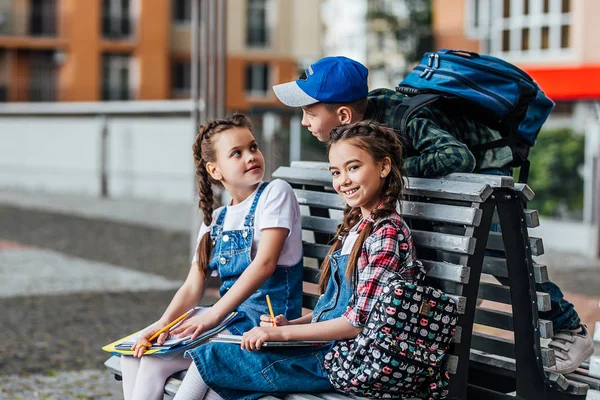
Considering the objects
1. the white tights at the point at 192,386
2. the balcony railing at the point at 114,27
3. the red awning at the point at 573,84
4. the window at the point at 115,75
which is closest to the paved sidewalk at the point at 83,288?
the white tights at the point at 192,386

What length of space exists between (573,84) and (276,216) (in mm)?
21021

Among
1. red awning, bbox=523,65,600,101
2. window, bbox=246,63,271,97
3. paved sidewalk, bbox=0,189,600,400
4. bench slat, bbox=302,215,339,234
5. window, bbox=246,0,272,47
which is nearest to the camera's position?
bench slat, bbox=302,215,339,234

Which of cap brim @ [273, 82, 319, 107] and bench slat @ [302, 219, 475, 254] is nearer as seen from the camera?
bench slat @ [302, 219, 475, 254]

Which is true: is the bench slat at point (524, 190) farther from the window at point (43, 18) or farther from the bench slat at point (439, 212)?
the window at point (43, 18)

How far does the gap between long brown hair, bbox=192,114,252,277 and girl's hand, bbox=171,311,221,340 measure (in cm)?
31

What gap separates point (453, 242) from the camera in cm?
329

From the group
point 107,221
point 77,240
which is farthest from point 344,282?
point 107,221

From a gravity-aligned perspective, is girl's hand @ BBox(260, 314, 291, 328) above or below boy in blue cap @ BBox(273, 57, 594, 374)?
below

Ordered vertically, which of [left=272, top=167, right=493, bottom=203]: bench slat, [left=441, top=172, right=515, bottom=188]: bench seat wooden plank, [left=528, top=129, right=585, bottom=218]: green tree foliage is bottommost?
[left=528, top=129, right=585, bottom=218]: green tree foliage

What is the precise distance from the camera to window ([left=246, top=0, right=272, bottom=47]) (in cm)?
4072

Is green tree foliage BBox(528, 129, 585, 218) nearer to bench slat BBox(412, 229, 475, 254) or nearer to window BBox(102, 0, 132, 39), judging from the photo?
bench slat BBox(412, 229, 475, 254)

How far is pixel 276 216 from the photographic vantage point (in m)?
3.70

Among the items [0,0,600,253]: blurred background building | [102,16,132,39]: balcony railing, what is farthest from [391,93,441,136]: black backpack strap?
[102,16,132,39]: balcony railing

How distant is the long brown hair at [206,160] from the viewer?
3779 millimetres
